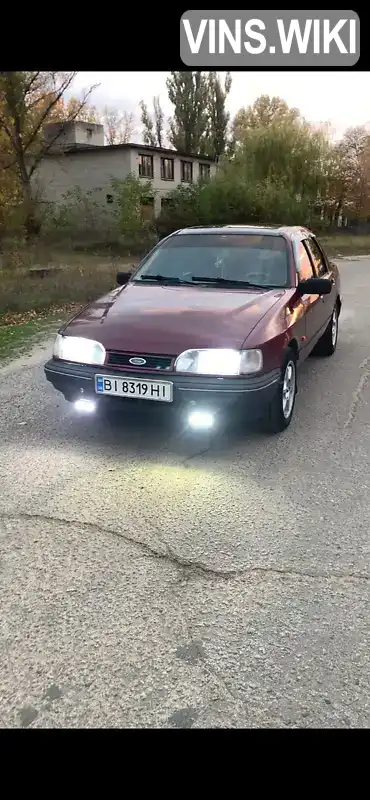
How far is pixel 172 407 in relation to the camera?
3.91 metres

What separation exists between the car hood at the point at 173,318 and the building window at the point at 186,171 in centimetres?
4078

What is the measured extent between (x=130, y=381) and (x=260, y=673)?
7.23 ft

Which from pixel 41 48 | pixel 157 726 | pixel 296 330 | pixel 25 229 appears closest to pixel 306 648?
pixel 157 726

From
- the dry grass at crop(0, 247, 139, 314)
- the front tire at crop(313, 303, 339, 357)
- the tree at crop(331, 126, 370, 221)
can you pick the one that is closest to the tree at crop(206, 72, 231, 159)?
the tree at crop(331, 126, 370, 221)

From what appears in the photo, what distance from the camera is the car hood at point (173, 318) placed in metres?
3.98

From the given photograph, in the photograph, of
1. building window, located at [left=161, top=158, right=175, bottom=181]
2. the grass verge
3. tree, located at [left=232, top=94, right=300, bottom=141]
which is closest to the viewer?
the grass verge

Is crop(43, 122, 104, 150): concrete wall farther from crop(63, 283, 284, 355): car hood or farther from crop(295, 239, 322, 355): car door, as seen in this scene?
crop(63, 283, 284, 355): car hood

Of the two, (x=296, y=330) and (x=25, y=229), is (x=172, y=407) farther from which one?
(x=25, y=229)

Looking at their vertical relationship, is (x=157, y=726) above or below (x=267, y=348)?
below

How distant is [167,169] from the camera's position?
136 feet

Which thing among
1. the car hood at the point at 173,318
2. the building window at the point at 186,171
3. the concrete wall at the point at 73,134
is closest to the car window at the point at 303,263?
the car hood at the point at 173,318

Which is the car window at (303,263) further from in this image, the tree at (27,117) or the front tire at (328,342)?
the tree at (27,117)

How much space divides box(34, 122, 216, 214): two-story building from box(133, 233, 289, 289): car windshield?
102 feet

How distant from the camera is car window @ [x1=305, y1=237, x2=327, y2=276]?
20.5ft
